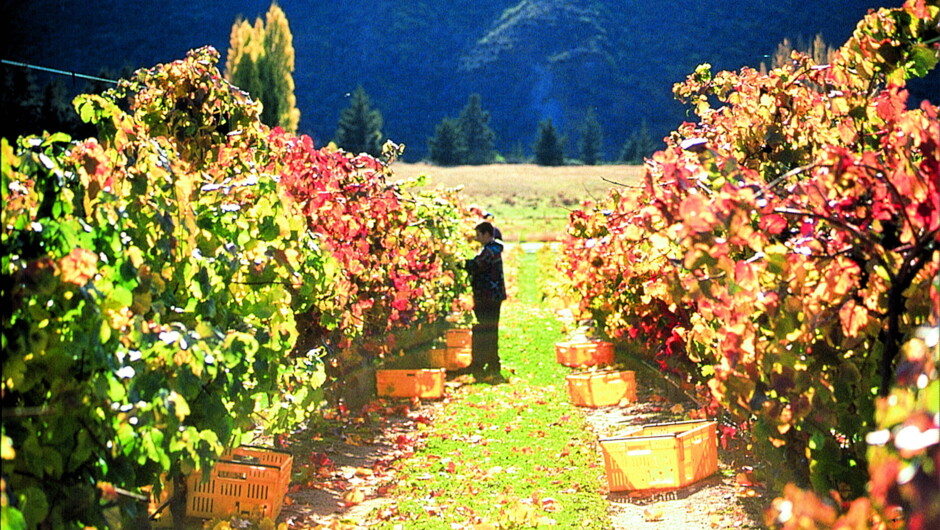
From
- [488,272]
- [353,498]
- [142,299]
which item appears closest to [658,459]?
[353,498]

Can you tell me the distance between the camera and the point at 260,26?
140ft

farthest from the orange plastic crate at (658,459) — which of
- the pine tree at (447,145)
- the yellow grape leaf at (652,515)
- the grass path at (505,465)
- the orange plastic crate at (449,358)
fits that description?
the pine tree at (447,145)

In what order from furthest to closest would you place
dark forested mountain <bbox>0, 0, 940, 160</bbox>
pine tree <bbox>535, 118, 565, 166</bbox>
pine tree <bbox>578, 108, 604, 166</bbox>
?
dark forested mountain <bbox>0, 0, 940, 160</bbox> → pine tree <bbox>578, 108, 604, 166</bbox> → pine tree <bbox>535, 118, 565, 166</bbox>

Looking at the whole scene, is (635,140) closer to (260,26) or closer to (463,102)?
(260,26)

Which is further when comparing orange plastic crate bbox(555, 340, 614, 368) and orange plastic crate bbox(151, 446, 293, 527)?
orange plastic crate bbox(555, 340, 614, 368)

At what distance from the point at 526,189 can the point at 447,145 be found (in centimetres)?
2408

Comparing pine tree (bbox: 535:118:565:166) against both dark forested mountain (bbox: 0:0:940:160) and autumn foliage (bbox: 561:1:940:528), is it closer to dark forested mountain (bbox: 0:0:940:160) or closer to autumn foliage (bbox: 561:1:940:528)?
dark forested mountain (bbox: 0:0:940:160)

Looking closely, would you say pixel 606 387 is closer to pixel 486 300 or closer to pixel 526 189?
pixel 486 300

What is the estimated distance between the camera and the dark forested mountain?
123 metres

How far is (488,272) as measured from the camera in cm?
1163

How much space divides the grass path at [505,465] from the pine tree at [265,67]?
31.7 meters

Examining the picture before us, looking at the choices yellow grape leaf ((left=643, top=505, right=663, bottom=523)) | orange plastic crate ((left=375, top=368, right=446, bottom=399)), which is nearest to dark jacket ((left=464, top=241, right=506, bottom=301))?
orange plastic crate ((left=375, top=368, right=446, bottom=399))

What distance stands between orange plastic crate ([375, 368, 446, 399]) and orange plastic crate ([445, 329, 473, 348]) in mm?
2030

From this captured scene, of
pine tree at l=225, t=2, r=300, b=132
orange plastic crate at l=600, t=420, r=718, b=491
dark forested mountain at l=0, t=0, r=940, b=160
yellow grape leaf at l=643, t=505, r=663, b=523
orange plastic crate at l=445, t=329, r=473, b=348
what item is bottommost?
yellow grape leaf at l=643, t=505, r=663, b=523
